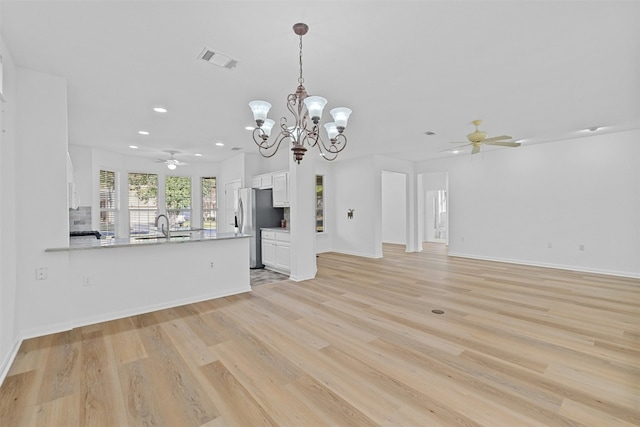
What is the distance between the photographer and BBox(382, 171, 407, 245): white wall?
10609 millimetres

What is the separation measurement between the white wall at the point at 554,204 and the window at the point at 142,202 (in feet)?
27.4

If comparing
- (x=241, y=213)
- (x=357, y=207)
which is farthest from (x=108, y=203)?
(x=357, y=207)

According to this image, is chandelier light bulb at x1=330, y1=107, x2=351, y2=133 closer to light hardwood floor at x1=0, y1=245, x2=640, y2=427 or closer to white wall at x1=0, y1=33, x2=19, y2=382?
light hardwood floor at x1=0, y1=245, x2=640, y2=427

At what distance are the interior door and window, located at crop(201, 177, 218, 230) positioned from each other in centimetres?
59

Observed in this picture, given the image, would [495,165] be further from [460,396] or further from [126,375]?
[126,375]

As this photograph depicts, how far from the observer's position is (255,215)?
21.5ft

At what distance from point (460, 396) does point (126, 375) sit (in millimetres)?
2529

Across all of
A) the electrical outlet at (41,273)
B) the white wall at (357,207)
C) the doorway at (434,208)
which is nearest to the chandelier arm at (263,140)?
the electrical outlet at (41,273)

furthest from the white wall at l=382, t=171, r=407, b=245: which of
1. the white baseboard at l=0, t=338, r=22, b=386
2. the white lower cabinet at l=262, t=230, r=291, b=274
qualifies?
the white baseboard at l=0, t=338, r=22, b=386

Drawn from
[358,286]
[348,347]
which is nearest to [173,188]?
[358,286]


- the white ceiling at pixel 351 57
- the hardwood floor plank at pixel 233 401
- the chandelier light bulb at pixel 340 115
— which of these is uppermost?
the white ceiling at pixel 351 57

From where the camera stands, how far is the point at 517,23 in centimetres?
225

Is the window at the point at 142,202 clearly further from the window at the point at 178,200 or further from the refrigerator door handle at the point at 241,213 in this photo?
the refrigerator door handle at the point at 241,213

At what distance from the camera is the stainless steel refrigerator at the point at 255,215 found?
6.52m
